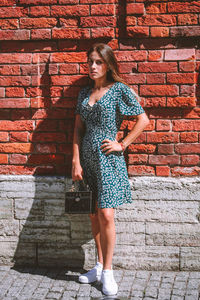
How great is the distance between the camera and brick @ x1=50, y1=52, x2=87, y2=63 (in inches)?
145

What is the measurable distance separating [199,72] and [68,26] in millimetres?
1274

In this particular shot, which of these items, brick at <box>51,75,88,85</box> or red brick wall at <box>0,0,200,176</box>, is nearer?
red brick wall at <box>0,0,200,176</box>

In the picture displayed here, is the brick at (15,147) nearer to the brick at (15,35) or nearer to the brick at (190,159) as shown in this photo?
the brick at (15,35)

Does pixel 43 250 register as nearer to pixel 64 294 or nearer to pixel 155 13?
pixel 64 294

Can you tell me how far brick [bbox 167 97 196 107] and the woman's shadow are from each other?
906 mm

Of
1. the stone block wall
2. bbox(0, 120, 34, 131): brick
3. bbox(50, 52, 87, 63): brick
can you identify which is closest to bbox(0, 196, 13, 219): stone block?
the stone block wall

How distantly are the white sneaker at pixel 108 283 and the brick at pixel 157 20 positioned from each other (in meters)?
2.21

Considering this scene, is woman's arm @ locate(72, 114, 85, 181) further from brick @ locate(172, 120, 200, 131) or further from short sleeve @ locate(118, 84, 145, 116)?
brick @ locate(172, 120, 200, 131)

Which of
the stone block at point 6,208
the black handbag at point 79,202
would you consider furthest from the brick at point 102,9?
the stone block at point 6,208

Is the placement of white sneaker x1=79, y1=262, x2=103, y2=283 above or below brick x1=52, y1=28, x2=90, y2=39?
below

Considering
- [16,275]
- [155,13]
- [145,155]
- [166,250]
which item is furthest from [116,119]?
[16,275]

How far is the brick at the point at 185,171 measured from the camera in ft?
12.2

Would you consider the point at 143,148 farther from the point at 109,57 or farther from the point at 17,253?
the point at 17,253

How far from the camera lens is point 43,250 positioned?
3.90 meters
